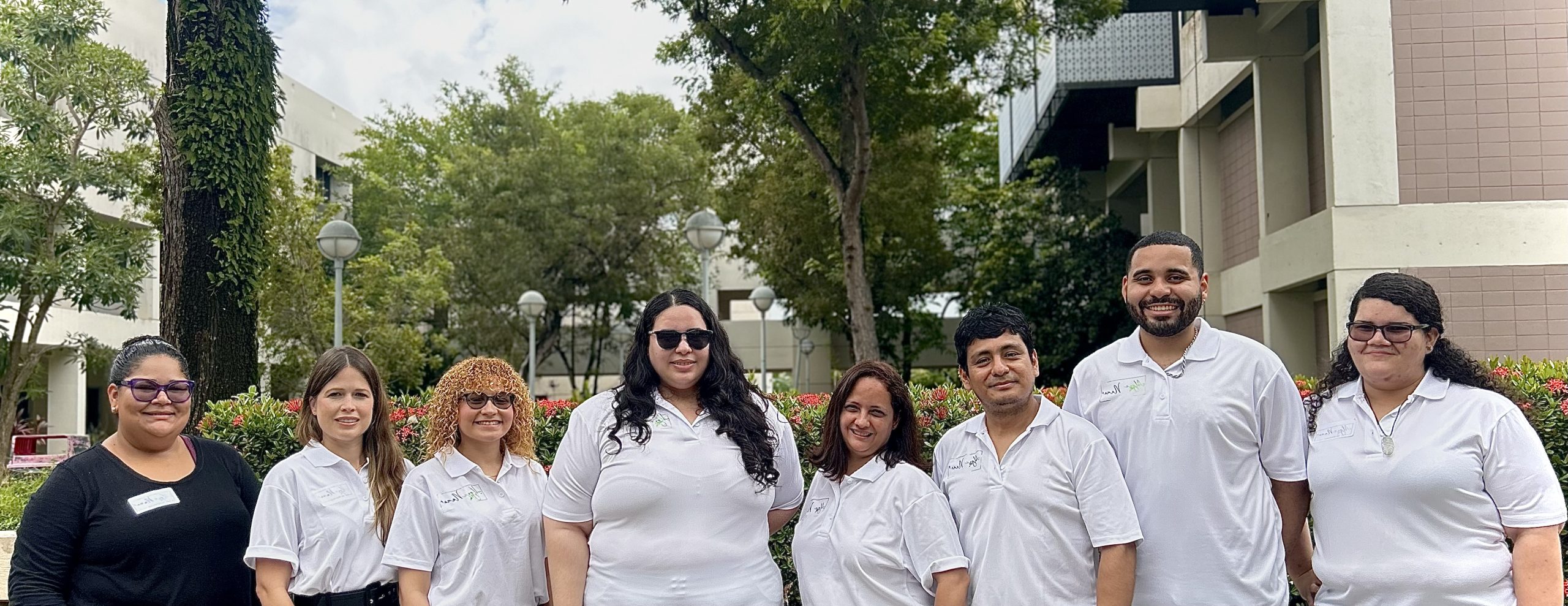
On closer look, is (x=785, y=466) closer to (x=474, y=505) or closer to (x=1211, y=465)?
(x=474, y=505)

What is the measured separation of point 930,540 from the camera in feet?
12.2

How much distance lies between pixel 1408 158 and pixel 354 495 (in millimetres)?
12609

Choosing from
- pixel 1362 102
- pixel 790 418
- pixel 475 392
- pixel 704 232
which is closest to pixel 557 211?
pixel 704 232

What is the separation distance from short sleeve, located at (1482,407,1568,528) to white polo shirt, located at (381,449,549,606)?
9.67 feet

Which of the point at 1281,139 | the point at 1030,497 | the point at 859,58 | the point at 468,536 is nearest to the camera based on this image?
the point at 1030,497

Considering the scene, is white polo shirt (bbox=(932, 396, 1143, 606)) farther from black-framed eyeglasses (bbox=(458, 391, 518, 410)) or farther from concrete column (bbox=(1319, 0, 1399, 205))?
concrete column (bbox=(1319, 0, 1399, 205))

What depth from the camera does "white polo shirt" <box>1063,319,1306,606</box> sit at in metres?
3.70

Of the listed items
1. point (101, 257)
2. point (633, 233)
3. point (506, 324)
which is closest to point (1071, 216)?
point (633, 233)

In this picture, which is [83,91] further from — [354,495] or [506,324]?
[354,495]

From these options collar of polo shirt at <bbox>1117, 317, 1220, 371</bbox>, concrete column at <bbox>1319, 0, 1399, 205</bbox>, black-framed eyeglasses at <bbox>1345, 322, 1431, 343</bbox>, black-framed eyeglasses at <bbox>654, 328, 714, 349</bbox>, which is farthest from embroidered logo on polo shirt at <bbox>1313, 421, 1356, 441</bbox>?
concrete column at <bbox>1319, 0, 1399, 205</bbox>

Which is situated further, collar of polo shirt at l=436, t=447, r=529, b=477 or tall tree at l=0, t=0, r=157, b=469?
tall tree at l=0, t=0, r=157, b=469

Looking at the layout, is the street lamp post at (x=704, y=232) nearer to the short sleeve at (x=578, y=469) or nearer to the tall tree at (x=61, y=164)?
the tall tree at (x=61, y=164)

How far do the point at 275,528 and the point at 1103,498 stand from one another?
266 cm

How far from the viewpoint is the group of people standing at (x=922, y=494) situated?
3514 millimetres
